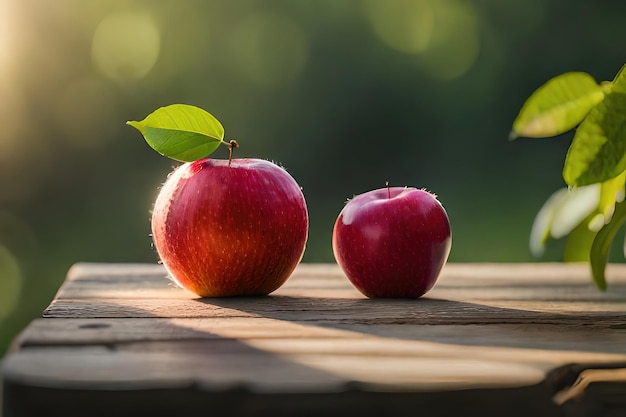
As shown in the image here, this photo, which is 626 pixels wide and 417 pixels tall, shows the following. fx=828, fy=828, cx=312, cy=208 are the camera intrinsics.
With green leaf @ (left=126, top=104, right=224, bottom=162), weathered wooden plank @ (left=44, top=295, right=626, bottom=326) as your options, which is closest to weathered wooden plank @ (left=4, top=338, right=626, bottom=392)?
weathered wooden plank @ (left=44, top=295, right=626, bottom=326)

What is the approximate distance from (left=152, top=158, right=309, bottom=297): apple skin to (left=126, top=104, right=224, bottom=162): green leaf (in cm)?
3

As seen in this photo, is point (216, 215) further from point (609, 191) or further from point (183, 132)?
point (609, 191)

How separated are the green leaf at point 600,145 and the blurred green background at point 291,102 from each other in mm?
2468

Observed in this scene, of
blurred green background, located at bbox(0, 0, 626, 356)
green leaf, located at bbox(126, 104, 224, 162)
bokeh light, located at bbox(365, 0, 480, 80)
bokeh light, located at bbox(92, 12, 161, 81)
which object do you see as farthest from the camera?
bokeh light, located at bbox(365, 0, 480, 80)

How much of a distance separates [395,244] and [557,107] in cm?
29

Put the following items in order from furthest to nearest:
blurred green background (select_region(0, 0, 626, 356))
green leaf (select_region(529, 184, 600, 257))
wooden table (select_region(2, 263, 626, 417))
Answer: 1. blurred green background (select_region(0, 0, 626, 356))
2. green leaf (select_region(529, 184, 600, 257))
3. wooden table (select_region(2, 263, 626, 417))

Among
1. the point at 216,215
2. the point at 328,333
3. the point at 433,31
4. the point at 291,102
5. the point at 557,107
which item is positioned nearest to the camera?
the point at 328,333

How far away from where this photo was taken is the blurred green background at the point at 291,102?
3355 millimetres

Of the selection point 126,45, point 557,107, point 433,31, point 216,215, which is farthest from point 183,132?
point 433,31

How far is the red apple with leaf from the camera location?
1009mm

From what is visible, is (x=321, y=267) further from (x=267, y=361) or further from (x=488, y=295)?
(x=267, y=361)

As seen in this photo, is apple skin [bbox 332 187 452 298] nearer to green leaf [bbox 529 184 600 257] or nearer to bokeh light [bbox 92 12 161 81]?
green leaf [bbox 529 184 600 257]

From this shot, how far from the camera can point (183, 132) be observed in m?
1.02

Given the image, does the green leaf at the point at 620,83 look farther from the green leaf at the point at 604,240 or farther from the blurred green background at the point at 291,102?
the blurred green background at the point at 291,102
